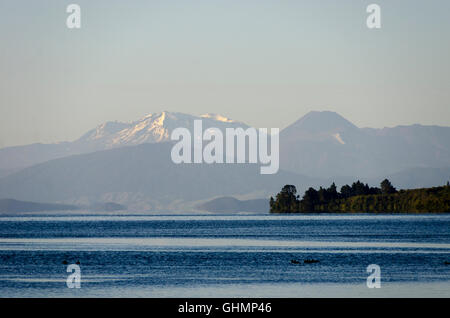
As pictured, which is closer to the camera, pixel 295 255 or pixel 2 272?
pixel 2 272

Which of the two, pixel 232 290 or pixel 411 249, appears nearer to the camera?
pixel 232 290

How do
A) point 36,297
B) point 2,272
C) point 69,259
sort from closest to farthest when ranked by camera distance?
point 36,297 → point 2,272 → point 69,259

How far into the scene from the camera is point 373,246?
120375 millimetres

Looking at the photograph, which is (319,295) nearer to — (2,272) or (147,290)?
(147,290)

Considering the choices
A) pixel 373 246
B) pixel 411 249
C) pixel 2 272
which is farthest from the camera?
pixel 373 246
